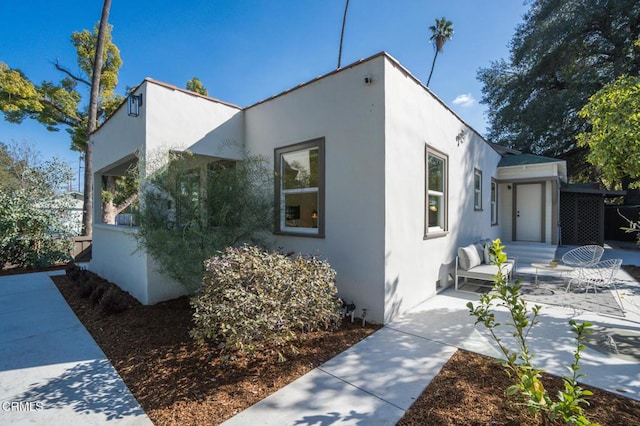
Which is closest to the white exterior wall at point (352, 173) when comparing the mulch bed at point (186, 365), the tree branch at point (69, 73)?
the mulch bed at point (186, 365)

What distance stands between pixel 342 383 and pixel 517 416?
4.77 feet

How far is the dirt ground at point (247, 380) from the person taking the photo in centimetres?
231

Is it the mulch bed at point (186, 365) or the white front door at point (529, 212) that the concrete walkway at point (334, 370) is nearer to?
the mulch bed at point (186, 365)

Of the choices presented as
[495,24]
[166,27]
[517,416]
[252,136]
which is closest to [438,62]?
[495,24]

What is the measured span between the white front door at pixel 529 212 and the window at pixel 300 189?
386 inches

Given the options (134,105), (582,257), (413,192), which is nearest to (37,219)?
(134,105)

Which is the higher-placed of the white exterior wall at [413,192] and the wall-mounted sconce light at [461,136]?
the wall-mounted sconce light at [461,136]

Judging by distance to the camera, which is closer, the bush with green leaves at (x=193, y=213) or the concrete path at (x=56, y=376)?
the concrete path at (x=56, y=376)

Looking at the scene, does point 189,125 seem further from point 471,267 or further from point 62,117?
point 62,117

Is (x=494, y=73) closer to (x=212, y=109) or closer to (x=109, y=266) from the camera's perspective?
(x=212, y=109)

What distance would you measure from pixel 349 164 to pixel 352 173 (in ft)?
0.53

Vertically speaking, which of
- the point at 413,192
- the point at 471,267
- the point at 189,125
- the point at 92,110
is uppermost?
the point at 92,110

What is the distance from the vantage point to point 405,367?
3094mm

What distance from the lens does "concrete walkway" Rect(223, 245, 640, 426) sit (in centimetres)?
239
